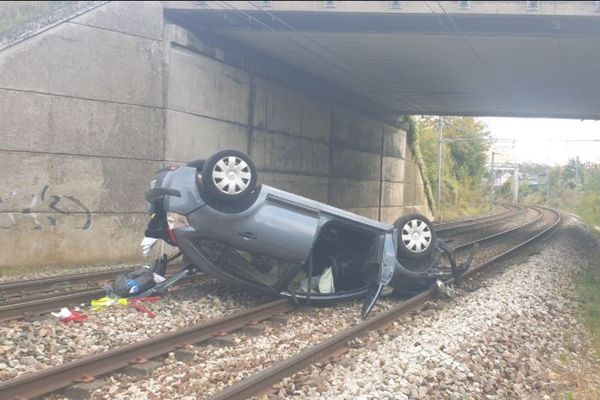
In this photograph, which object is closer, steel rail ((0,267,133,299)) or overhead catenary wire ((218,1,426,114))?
steel rail ((0,267,133,299))

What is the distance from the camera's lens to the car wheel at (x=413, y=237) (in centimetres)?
860

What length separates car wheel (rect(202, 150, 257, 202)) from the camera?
6953 millimetres

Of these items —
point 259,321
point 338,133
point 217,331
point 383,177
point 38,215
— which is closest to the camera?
point 217,331

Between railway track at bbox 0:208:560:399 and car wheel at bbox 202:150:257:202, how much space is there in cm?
146

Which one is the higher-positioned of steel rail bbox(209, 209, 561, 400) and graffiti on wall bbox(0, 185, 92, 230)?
graffiti on wall bbox(0, 185, 92, 230)

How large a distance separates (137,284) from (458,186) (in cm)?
4882

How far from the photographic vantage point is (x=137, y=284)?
773cm

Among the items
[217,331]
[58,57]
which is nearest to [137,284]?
[217,331]

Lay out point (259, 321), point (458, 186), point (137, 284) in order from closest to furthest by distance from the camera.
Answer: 1. point (259, 321)
2. point (137, 284)
3. point (458, 186)

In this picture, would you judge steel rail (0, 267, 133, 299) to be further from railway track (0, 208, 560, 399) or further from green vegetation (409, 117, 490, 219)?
green vegetation (409, 117, 490, 219)

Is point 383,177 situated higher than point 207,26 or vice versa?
point 207,26

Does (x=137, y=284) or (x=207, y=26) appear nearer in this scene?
(x=137, y=284)

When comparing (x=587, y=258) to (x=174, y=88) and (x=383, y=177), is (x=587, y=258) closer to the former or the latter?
(x=383, y=177)

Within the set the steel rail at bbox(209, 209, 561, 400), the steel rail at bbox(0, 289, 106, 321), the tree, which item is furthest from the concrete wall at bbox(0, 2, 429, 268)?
the tree
